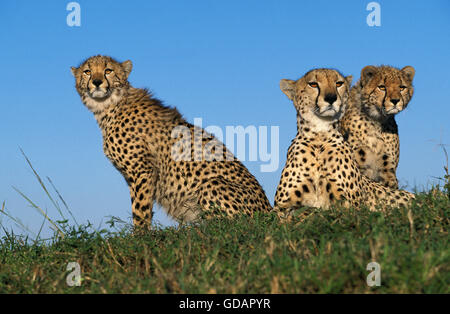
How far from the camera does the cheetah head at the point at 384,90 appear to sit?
638 cm

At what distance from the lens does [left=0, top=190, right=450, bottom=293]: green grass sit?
8.86 ft

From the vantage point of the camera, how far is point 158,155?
229 inches

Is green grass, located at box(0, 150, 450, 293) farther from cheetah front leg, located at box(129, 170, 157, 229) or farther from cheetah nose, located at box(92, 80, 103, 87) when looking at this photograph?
cheetah nose, located at box(92, 80, 103, 87)

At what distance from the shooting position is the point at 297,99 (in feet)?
15.9

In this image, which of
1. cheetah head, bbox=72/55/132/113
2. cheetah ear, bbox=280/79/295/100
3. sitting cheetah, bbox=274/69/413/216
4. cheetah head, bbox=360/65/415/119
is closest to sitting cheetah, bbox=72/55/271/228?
cheetah head, bbox=72/55/132/113

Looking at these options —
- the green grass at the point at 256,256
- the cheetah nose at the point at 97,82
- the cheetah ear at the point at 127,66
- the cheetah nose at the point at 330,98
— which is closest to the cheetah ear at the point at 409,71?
the cheetah nose at the point at 330,98

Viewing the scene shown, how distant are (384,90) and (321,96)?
7.15ft

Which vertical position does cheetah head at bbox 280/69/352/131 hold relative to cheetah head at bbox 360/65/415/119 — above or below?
below

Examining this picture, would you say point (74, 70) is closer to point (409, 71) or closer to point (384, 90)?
point (384, 90)

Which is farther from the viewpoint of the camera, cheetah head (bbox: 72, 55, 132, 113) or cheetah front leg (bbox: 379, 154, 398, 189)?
cheetah front leg (bbox: 379, 154, 398, 189)

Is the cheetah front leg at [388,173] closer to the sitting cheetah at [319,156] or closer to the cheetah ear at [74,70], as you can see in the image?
the sitting cheetah at [319,156]

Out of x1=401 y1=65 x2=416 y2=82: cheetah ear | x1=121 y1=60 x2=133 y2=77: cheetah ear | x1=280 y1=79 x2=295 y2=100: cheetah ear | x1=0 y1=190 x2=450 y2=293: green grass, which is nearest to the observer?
x1=0 y1=190 x2=450 y2=293: green grass

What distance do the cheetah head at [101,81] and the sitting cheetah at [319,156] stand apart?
2383mm
